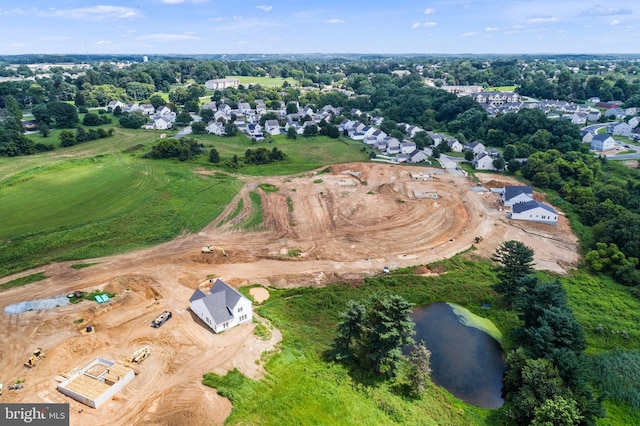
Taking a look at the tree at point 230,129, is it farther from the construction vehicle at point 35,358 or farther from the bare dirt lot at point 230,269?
the construction vehicle at point 35,358

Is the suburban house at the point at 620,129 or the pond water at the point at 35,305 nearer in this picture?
the pond water at the point at 35,305

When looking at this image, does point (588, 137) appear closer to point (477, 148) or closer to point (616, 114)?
point (477, 148)

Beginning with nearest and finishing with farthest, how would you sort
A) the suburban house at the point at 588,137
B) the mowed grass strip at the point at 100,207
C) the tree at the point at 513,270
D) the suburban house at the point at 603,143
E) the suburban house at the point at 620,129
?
1. the tree at the point at 513,270
2. the mowed grass strip at the point at 100,207
3. the suburban house at the point at 603,143
4. the suburban house at the point at 588,137
5. the suburban house at the point at 620,129

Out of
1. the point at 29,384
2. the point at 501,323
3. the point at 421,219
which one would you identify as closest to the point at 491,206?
the point at 421,219

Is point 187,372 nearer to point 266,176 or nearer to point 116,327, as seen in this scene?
point 116,327

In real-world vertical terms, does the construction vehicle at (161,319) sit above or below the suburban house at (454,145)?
below

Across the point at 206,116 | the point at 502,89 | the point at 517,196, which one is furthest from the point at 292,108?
the point at 502,89

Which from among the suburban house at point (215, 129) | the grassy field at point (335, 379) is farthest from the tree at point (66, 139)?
the grassy field at point (335, 379)
